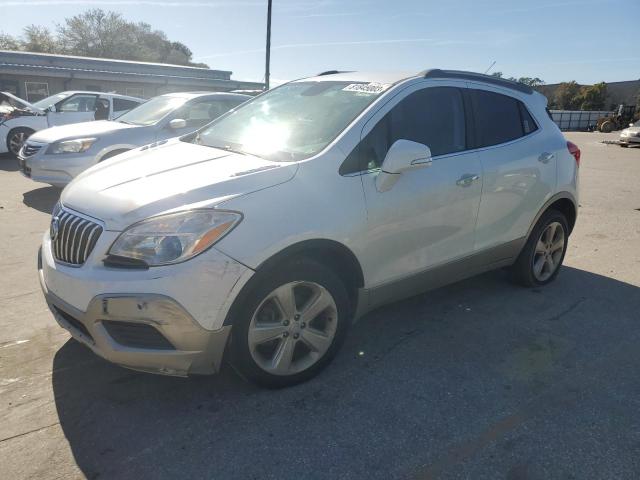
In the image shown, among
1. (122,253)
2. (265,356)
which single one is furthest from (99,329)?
(265,356)

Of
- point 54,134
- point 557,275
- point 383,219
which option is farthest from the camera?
point 54,134

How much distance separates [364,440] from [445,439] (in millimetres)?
415

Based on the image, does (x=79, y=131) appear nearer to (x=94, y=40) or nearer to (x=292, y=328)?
(x=292, y=328)

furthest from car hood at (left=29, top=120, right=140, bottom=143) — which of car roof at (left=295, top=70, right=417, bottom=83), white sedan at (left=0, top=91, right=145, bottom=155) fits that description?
car roof at (left=295, top=70, right=417, bottom=83)

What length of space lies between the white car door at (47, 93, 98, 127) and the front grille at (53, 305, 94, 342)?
35.0 feet

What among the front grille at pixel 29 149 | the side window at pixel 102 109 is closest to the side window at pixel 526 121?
the front grille at pixel 29 149

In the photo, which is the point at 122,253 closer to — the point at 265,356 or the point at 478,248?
the point at 265,356

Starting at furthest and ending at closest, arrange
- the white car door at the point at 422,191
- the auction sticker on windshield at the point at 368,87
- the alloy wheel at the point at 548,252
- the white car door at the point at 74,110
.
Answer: the white car door at the point at 74,110 < the alloy wheel at the point at 548,252 < the auction sticker on windshield at the point at 368,87 < the white car door at the point at 422,191

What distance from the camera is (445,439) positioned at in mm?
2523

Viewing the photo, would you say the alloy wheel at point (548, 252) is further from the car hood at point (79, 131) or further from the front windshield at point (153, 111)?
the car hood at point (79, 131)

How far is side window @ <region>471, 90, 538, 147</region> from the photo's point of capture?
3.83 m

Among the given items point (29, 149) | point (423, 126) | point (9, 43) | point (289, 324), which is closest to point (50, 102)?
point (29, 149)

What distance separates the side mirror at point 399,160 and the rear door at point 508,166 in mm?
910

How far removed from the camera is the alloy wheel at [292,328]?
106 inches
